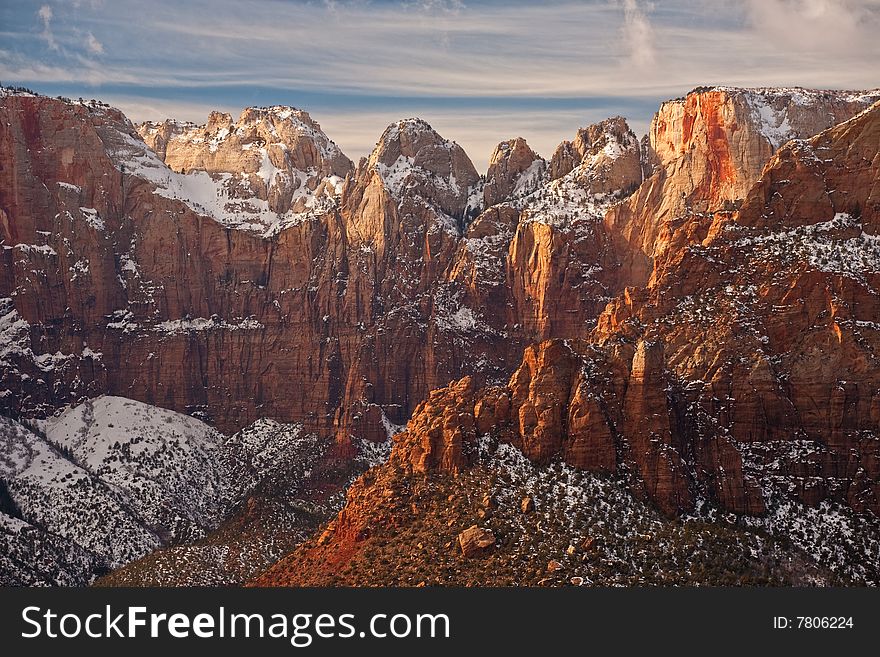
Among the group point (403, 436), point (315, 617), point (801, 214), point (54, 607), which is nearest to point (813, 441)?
point (801, 214)

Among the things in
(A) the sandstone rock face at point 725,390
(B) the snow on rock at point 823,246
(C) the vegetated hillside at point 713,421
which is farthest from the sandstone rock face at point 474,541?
(B) the snow on rock at point 823,246

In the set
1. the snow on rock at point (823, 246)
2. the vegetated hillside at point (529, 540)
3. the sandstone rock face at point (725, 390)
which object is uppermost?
the snow on rock at point (823, 246)

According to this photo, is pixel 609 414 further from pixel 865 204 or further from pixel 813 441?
pixel 865 204

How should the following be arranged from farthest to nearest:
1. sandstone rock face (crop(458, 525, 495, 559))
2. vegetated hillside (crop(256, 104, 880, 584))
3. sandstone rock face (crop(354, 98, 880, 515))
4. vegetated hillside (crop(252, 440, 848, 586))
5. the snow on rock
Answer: the snow on rock
sandstone rock face (crop(354, 98, 880, 515))
vegetated hillside (crop(256, 104, 880, 584))
sandstone rock face (crop(458, 525, 495, 559))
vegetated hillside (crop(252, 440, 848, 586))

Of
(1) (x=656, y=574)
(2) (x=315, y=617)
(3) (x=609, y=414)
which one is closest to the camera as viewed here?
(2) (x=315, y=617)

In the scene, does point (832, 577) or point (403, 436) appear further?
point (403, 436)

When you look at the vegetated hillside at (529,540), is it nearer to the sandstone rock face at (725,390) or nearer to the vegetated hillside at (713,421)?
the vegetated hillside at (713,421)

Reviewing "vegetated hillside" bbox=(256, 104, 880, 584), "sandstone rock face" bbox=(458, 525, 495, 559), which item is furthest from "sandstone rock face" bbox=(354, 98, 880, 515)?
"sandstone rock face" bbox=(458, 525, 495, 559)

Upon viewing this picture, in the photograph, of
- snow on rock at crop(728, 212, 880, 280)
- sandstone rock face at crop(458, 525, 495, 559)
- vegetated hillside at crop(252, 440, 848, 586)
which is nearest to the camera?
vegetated hillside at crop(252, 440, 848, 586)

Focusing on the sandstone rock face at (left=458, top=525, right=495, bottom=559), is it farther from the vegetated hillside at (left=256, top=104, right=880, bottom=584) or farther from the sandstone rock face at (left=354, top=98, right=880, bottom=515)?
the sandstone rock face at (left=354, top=98, right=880, bottom=515)

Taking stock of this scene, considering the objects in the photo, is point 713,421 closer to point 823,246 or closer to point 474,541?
point 823,246

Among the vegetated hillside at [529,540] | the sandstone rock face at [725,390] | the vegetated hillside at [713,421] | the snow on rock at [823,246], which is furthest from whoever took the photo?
the snow on rock at [823,246]
